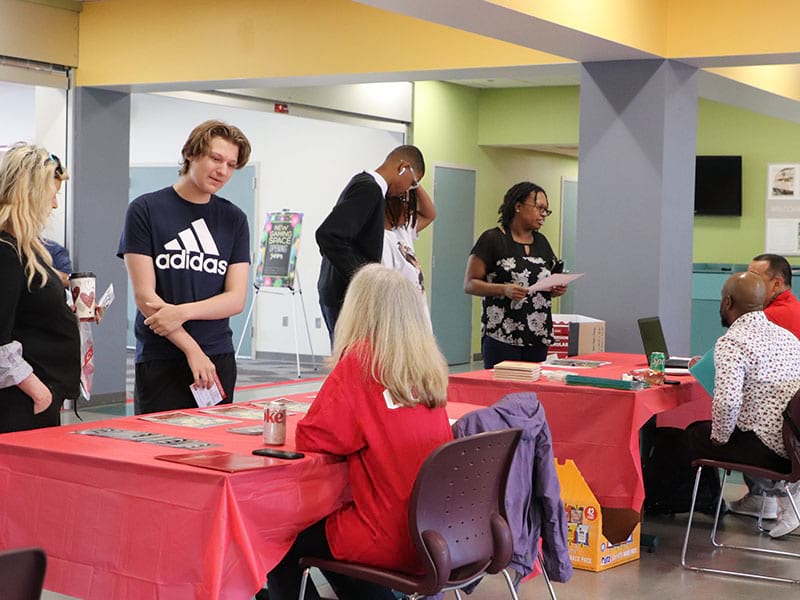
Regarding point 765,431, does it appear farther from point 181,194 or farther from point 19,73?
point 19,73

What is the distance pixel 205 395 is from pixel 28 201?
0.86 m

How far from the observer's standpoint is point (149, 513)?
2.86 meters

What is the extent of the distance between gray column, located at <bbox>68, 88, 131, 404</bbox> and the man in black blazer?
4.66m

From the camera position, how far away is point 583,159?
7008 millimetres

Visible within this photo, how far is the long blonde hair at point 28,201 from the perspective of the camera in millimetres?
3314

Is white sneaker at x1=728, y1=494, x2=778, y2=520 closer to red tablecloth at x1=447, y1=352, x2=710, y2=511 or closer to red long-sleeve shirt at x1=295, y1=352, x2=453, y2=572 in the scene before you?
red tablecloth at x1=447, y1=352, x2=710, y2=511

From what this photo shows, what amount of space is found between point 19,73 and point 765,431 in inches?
233

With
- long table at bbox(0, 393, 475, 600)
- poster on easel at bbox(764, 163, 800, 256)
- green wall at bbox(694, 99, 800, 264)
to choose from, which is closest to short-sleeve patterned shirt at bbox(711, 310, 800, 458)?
long table at bbox(0, 393, 475, 600)

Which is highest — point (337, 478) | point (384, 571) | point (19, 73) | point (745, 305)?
point (19, 73)

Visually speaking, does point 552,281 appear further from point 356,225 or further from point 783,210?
point 783,210

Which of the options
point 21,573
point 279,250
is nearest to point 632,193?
point 279,250

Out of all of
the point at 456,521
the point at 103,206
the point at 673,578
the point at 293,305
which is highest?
the point at 103,206

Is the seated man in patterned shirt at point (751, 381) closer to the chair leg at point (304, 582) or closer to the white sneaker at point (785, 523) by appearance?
the white sneaker at point (785, 523)

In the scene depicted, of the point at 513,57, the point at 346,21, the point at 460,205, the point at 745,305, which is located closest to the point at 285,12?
the point at 346,21
